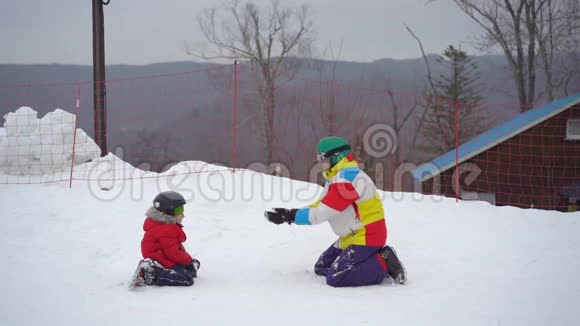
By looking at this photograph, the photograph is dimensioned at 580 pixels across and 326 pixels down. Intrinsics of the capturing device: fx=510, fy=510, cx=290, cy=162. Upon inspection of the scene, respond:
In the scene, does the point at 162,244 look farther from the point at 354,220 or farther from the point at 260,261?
the point at 354,220

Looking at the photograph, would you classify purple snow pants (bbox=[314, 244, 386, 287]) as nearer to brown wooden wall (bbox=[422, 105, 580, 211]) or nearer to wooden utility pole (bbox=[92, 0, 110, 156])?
wooden utility pole (bbox=[92, 0, 110, 156])

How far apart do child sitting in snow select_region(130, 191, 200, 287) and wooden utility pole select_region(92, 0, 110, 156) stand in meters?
5.91

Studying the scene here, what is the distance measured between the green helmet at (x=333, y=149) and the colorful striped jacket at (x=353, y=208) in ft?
0.33

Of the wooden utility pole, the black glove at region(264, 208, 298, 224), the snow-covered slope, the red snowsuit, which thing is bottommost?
the snow-covered slope

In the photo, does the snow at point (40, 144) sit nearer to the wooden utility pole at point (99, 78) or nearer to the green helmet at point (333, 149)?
the wooden utility pole at point (99, 78)

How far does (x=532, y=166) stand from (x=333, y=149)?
12951 mm

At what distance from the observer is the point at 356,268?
4156 millimetres

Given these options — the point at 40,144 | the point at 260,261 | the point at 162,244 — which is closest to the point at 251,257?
the point at 260,261

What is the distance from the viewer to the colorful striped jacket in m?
4.21

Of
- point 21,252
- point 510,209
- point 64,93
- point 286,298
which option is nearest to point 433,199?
point 510,209

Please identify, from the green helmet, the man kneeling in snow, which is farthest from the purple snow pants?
the green helmet

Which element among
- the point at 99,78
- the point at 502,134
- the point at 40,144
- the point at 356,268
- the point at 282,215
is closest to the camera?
the point at 356,268

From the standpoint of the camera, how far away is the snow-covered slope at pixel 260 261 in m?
3.50

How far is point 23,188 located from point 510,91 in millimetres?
23373
